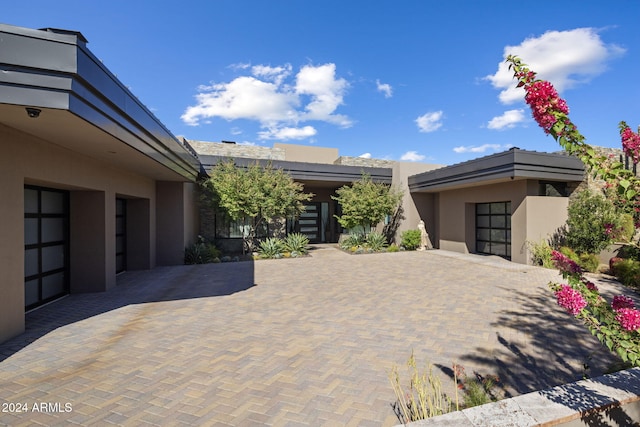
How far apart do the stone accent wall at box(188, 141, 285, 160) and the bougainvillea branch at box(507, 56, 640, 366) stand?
17814mm

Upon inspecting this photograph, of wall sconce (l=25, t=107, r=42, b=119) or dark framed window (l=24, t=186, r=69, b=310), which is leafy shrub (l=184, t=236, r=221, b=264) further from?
wall sconce (l=25, t=107, r=42, b=119)

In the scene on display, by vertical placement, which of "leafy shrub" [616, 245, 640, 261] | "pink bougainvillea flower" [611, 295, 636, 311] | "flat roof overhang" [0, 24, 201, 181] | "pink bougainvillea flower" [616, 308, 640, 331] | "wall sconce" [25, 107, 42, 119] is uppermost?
"flat roof overhang" [0, 24, 201, 181]

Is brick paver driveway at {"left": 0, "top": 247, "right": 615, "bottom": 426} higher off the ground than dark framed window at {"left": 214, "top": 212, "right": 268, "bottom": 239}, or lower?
lower

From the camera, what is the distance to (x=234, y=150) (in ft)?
68.7

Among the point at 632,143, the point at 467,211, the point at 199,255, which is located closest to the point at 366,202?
the point at 467,211

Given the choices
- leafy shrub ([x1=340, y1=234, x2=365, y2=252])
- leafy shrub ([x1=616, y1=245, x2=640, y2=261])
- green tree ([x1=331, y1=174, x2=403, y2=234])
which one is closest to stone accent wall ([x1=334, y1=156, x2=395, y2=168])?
green tree ([x1=331, y1=174, x2=403, y2=234])

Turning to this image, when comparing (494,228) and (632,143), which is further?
(494,228)

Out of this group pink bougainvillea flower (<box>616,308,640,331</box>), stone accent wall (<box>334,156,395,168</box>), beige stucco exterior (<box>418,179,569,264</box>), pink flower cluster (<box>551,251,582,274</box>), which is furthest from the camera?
stone accent wall (<box>334,156,395,168</box>)

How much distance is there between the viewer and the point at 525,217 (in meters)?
11.9

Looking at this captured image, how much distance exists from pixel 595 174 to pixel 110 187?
10105 millimetres

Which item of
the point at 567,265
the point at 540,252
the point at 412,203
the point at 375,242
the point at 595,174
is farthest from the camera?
the point at 412,203

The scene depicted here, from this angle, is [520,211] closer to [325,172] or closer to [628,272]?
[628,272]

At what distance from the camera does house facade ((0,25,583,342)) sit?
4020 millimetres

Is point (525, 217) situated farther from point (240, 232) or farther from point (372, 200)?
point (240, 232)
